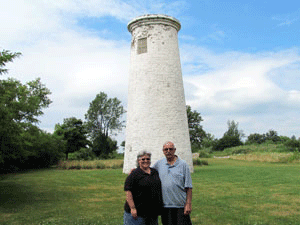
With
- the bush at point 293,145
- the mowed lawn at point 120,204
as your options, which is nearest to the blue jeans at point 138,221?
the mowed lawn at point 120,204

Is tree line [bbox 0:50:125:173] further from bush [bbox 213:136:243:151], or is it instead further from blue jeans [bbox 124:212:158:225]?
bush [bbox 213:136:243:151]

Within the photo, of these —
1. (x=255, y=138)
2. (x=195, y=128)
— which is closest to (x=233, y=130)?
(x=255, y=138)

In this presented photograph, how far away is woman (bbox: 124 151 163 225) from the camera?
13.5ft

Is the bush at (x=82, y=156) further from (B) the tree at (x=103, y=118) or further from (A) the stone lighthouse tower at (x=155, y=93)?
(A) the stone lighthouse tower at (x=155, y=93)

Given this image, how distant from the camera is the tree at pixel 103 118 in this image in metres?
46.4

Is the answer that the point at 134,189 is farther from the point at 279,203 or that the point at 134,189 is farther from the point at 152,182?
the point at 279,203

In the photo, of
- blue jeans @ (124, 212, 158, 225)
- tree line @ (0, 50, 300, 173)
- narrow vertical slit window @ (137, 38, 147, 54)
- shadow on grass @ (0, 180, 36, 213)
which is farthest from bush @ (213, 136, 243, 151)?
blue jeans @ (124, 212, 158, 225)

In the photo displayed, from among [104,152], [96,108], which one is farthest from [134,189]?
[96,108]

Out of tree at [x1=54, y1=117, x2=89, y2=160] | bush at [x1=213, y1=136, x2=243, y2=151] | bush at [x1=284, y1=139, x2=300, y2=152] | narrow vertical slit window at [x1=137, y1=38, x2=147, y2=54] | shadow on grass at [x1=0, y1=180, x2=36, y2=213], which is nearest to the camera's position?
shadow on grass at [x1=0, y1=180, x2=36, y2=213]

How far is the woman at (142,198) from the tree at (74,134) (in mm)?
36435

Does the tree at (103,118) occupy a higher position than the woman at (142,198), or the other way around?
the tree at (103,118)

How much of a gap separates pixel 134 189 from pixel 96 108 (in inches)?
1757

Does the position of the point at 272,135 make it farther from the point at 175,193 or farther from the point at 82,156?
the point at 175,193

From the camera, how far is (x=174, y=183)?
4.27 metres
